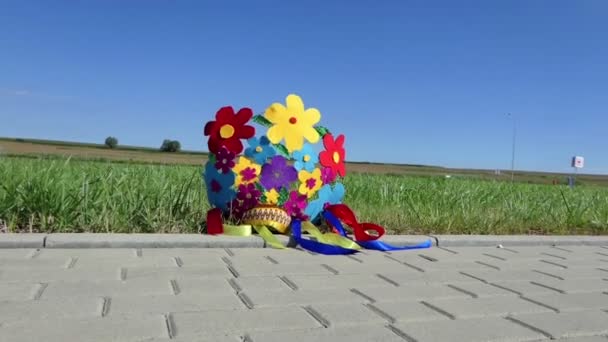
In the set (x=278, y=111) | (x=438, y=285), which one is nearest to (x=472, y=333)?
(x=438, y=285)

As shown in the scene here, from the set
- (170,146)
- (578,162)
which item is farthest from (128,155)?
(578,162)

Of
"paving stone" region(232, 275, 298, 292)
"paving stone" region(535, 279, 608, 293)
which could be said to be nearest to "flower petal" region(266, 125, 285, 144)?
"paving stone" region(232, 275, 298, 292)

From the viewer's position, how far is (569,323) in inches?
102

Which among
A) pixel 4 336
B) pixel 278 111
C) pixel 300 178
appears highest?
pixel 278 111

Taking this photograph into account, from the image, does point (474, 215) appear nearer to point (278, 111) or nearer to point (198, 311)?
point (278, 111)

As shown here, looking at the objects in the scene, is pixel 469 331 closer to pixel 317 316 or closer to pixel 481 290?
pixel 317 316

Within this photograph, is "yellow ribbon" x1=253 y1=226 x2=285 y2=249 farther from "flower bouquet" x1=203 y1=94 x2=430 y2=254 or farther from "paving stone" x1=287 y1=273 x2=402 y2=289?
"paving stone" x1=287 y1=273 x2=402 y2=289

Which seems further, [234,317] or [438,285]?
[438,285]

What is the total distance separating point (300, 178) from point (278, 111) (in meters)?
0.65

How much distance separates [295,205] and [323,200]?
0.38m

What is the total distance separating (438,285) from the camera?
10.6 ft

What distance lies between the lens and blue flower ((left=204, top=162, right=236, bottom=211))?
4656 millimetres

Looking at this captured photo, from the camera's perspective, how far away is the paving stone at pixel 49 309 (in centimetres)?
217

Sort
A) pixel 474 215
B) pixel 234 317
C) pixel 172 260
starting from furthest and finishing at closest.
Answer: pixel 474 215 → pixel 172 260 → pixel 234 317
